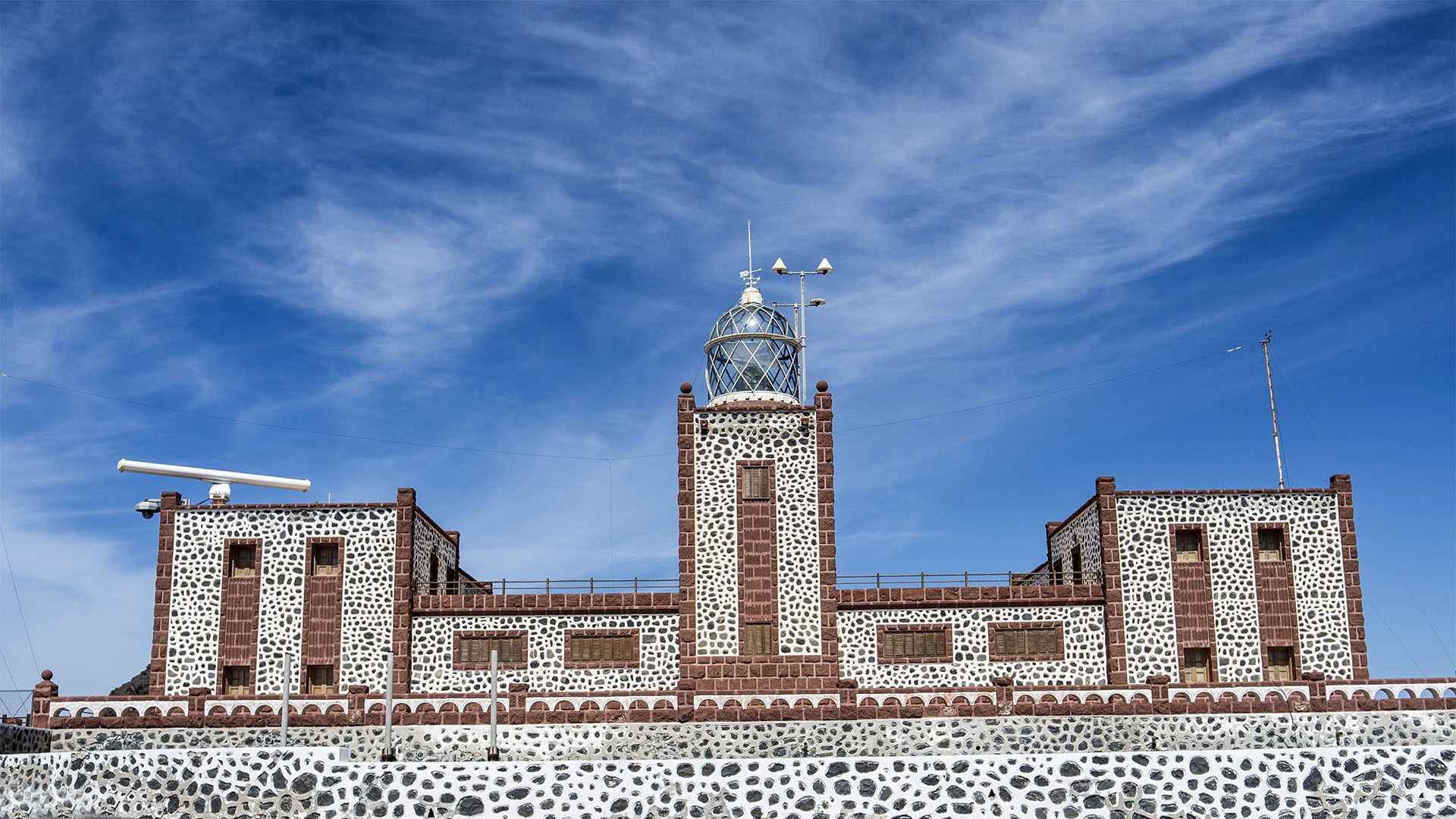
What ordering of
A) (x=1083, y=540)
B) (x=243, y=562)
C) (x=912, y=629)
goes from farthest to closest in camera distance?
(x=1083, y=540) → (x=243, y=562) → (x=912, y=629)

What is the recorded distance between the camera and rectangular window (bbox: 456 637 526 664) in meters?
32.2

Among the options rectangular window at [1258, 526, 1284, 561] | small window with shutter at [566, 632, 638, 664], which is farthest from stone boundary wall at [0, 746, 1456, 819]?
rectangular window at [1258, 526, 1284, 561]

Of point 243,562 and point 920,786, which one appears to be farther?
point 243,562

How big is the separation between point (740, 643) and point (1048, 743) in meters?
A: 7.05

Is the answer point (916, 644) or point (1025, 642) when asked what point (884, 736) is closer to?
point (916, 644)

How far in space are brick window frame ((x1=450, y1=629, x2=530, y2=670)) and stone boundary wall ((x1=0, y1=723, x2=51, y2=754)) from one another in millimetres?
8417

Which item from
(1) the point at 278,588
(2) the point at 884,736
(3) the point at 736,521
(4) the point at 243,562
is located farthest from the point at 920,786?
(4) the point at 243,562

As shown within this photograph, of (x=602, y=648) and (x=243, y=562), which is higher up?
(x=243, y=562)

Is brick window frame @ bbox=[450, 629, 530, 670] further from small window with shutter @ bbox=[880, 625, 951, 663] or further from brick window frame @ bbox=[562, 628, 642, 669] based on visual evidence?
small window with shutter @ bbox=[880, 625, 951, 663]

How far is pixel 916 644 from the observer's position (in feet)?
105

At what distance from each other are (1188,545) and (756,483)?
10157 millimetres

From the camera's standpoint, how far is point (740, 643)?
30.6 metres

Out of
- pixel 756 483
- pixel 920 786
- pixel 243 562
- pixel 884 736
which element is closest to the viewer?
pixel 920 786

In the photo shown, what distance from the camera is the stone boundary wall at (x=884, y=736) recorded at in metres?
26.5
